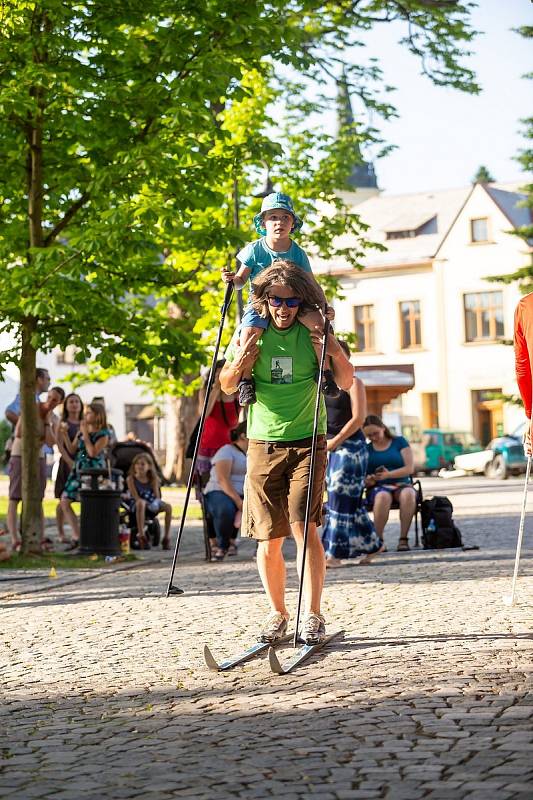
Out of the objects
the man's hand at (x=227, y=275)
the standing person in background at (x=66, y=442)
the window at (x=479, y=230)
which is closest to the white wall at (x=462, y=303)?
the window at (x=479, y=230)

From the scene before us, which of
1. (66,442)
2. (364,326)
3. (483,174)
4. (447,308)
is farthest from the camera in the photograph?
(483,174)

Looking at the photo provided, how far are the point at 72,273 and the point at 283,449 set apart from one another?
606cm

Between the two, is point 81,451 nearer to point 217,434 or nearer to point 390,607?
point 217,434

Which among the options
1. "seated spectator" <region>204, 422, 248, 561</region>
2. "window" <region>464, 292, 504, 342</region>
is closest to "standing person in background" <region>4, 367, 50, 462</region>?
"seated spectator" <region>204, 422, 248, 561</region>

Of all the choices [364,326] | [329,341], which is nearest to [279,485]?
[329,341]

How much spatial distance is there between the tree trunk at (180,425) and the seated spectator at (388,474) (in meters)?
18.2

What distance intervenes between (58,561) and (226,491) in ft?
6.12

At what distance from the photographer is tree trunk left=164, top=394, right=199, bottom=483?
3375 centimetres

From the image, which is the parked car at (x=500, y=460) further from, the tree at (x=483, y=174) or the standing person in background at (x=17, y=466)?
the tree at (x=483, y=174)

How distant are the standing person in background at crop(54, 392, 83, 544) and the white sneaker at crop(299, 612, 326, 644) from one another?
9.11 m

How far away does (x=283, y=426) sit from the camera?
7746mm

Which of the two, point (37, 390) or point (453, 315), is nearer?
point (37, 390)

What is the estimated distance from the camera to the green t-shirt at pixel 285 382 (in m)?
7.73

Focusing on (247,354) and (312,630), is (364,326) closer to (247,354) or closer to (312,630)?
(247,354)
